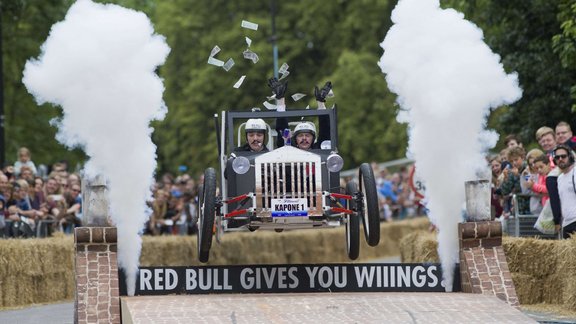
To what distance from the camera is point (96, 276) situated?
1769 centimetres

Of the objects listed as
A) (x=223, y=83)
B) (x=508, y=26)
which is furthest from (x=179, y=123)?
(x=508, y=26)

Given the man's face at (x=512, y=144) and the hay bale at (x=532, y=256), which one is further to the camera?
the man's face at (x=512, y=144)

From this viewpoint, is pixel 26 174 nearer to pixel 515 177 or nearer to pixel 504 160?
pixel 504 160

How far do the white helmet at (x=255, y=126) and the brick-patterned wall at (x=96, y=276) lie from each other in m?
3.18

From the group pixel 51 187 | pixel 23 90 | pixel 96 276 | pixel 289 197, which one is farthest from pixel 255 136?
pixel 23 90

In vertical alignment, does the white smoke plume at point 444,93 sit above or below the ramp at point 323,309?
above

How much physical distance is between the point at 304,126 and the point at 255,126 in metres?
0.65

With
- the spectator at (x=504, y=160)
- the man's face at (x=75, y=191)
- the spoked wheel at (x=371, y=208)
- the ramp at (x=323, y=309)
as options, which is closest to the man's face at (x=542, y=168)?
the spectator at (x=504, y=160)

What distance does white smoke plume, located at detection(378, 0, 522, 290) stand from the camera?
19797 millimetres

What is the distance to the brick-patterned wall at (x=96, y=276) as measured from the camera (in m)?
17.3

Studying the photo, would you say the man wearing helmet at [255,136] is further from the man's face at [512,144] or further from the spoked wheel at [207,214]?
the man's face at [512,144]

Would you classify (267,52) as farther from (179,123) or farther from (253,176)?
(253,176)

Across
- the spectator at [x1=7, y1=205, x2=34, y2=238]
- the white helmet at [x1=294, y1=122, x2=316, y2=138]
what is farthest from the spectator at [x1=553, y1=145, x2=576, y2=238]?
the spectator at [x1=7, y1=205, x2=34, y2=238]

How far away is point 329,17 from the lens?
58906 mm
